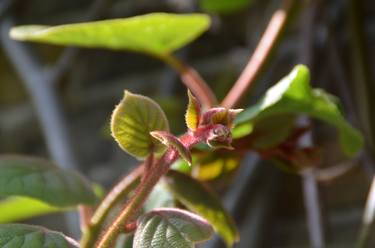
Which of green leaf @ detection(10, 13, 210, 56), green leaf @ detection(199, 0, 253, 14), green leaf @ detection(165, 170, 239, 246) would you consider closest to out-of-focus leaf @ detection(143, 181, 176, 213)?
green leaf @ detection(165, 170, 239, 246)

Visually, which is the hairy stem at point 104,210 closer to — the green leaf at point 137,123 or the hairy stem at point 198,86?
the green leaf at point 137,123

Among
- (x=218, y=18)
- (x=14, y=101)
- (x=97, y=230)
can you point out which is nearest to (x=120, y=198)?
(x=97, y=230)

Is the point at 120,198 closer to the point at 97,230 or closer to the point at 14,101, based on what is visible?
the point at 97,230

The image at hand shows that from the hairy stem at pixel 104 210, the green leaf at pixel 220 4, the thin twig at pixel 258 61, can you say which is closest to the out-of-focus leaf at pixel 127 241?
the hairy stem at pixel 104 210

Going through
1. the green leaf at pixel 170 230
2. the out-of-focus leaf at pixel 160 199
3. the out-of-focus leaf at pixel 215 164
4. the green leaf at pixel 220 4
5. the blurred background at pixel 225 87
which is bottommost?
the blurred background at pixel 225 87

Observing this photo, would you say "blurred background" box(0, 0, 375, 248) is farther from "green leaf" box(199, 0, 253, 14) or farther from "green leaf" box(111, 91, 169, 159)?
→ "green leaf" box(111, 91, 169, 159)

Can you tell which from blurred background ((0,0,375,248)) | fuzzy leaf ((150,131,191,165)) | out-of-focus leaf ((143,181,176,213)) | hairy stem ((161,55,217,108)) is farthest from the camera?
blurred background ((0,0,375,248))
